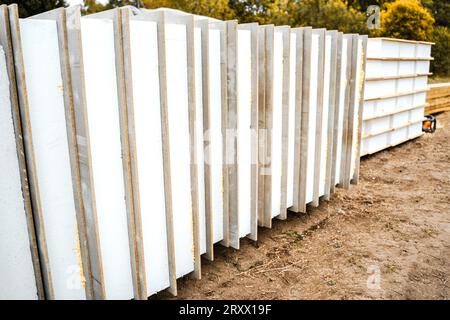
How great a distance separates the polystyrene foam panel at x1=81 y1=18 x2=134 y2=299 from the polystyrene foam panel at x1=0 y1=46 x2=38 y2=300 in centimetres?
42

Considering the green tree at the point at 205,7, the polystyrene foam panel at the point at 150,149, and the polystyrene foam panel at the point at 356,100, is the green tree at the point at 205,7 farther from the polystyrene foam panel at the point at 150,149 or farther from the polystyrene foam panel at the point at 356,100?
the polystyrene foam panel at the point at 150,149

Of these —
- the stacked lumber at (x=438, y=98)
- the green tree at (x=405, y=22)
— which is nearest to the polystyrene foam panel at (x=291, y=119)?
the stacked lumber at (x=438, y=98)

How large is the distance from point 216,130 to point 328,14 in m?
15.9

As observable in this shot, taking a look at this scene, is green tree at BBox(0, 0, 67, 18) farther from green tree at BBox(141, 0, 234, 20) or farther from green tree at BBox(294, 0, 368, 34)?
green tree at BBox(294, 0, 368, 34)

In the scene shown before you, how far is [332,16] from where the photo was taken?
16750 millimetres

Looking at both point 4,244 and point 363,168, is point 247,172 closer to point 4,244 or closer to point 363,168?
point 4,244

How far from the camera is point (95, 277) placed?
7.69 feet

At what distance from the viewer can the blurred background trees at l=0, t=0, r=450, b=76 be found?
54.2ft

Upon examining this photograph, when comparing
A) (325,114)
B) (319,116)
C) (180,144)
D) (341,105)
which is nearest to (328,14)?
(341,105)

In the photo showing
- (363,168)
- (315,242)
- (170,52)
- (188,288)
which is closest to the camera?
(170,52)

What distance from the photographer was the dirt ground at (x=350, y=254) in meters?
2.97

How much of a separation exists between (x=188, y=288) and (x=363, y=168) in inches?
178

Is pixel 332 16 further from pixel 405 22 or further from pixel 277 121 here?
pixel 277 121
